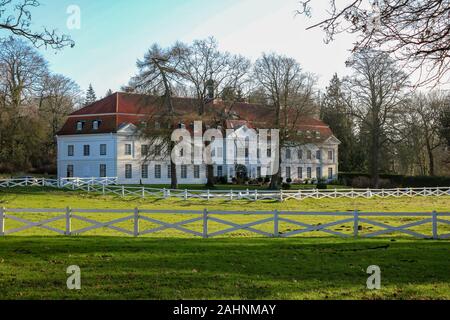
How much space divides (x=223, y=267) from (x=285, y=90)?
4121 centimetres

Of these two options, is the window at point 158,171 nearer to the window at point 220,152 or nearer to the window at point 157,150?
the window at point 220,152

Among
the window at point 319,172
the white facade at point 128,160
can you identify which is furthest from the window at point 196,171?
the window at point 319,172

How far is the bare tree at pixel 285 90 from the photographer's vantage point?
51.3m

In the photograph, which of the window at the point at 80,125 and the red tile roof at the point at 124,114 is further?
the window at the point at 80,125

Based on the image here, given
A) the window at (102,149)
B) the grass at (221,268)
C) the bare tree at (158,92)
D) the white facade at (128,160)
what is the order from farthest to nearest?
the window at (102,149)
the white facade at (128,160)
the bare tree at (158,92)
the grass at (221,268)

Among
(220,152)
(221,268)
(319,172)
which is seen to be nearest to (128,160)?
(220,152)

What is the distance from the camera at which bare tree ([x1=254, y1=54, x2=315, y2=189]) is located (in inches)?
2021

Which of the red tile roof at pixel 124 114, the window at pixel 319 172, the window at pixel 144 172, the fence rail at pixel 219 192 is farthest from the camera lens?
the window at pixel 319 172

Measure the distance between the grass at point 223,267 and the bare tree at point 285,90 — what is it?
32573 millimetres

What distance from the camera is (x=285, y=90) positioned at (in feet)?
169

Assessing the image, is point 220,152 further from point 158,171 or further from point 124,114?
point 124,114

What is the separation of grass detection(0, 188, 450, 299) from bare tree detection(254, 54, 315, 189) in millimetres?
32573

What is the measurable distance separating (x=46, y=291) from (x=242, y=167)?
57.7 metres

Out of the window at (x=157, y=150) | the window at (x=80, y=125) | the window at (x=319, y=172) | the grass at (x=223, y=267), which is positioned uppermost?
the window at (x=80, y=125)
